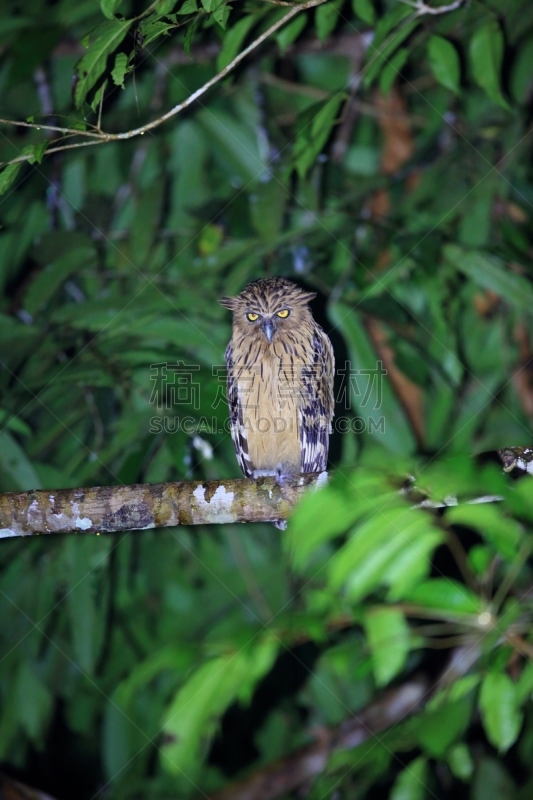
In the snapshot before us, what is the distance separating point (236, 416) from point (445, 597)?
2.77m

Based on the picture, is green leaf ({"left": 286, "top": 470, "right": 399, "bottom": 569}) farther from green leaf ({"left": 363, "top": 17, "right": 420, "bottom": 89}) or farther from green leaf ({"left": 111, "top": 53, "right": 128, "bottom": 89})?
green leaf ({"left": 363, "top": 17, "right": 420, "bottom": 89})

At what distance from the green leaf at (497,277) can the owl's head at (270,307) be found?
0.87m

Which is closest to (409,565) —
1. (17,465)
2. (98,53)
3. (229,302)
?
(98,53)

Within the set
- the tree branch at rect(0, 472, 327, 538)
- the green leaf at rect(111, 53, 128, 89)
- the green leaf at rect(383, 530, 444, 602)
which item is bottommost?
the green leaf at rect(383, 530, 444, 602)

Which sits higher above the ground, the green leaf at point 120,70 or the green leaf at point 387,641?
the green leaf at point 120,70

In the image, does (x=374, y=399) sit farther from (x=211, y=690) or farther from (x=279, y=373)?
(x=211, y=690)

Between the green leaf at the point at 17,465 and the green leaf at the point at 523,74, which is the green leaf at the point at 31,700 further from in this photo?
the green leaf at the point at 523,74

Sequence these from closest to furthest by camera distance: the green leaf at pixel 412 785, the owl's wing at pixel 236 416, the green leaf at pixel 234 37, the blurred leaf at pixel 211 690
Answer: the blurred leaf at pixel 211 690 < the green leaf at pixel 412 785 < the green leaf at pixel 234 37 < the owl's wing at pixel 236 416

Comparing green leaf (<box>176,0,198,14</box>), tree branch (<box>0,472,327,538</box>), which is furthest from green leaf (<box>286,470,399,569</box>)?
green leaf (<box>176,0,198,14</box>)

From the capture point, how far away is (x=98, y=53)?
7.59 ft

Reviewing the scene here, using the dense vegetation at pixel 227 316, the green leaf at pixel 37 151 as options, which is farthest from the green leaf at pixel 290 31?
the green leaf at pixel 37 151

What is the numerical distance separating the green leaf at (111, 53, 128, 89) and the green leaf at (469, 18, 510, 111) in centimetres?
180

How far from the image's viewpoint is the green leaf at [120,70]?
214 centimetres

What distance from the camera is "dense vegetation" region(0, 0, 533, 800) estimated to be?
11.8ft
